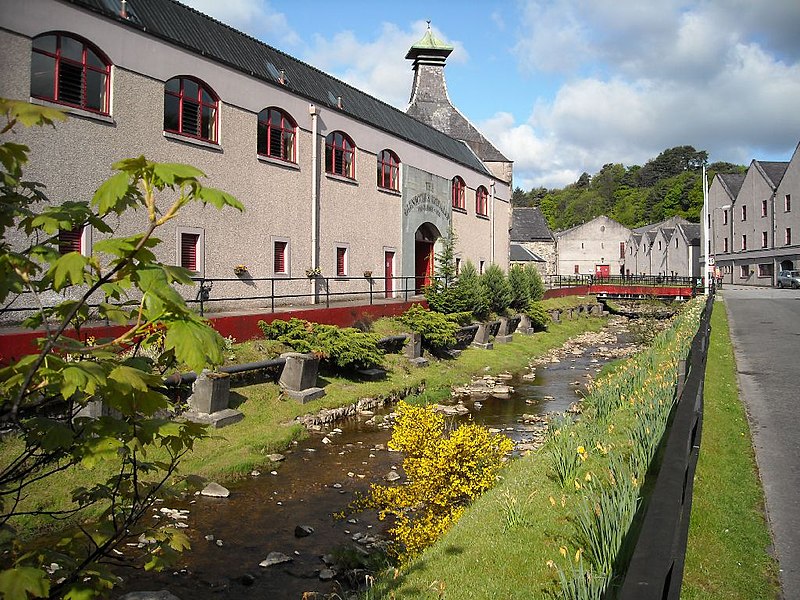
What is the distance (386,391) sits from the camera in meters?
16.0

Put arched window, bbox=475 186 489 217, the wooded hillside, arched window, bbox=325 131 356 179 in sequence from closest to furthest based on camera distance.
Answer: arched window, bbox=325 131 356 179
arched window, bbox=475 186 489 217
the wooded hillside

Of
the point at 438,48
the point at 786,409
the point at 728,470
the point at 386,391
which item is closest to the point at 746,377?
the point at 786,409

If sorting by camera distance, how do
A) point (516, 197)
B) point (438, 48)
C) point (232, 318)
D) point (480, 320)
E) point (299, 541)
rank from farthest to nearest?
point (516, 197), point (438, 48), point (480, 320), point (232, 318), point (299, 541)

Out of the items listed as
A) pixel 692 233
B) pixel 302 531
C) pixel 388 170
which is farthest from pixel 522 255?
pixel 302 531

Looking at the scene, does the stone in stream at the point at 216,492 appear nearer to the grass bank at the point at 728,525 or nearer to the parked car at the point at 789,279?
the grass bank at the point at 728,525

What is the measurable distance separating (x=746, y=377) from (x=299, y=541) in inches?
370

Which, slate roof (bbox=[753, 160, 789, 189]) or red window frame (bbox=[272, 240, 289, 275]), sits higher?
A: slate roof (bbox=[753, 160, 789, 189])

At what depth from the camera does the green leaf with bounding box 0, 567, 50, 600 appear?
2209 millimetres

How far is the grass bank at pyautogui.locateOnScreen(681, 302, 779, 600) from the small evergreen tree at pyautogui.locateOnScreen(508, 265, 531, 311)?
21900 mm

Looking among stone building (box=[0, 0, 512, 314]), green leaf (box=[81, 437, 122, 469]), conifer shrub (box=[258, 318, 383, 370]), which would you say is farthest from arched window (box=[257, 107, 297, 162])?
green leaf (box=[81, 437, 122, 469])

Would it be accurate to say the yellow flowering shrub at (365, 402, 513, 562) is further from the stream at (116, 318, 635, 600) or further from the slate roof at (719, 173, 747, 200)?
the slate roof at (719, 173, 747, 200)

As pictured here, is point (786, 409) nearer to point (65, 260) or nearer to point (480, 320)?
point (65, 260)

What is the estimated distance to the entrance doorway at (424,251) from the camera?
98.0 ft

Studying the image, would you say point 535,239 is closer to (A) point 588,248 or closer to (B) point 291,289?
(A) point 588,248
